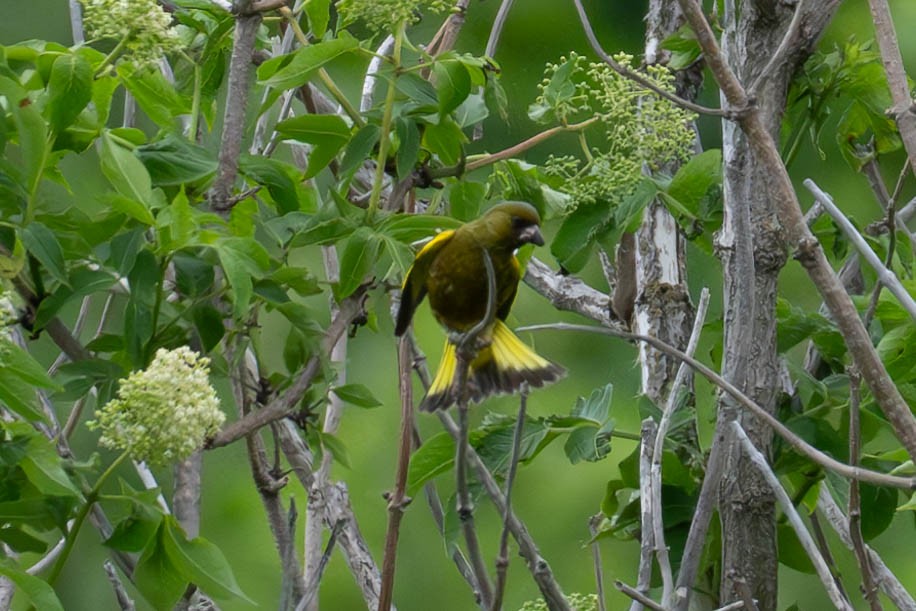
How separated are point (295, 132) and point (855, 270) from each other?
842 mm

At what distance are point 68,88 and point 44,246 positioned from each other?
0.56 feet

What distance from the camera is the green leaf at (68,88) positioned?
1225mm

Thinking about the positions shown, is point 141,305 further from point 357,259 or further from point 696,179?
point 696,179

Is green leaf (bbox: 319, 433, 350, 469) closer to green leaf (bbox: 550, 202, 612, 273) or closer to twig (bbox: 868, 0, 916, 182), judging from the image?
green leaf (bbox: 550, 202, 612, 273)

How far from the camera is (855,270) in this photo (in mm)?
1703

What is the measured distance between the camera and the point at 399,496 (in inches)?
52.6

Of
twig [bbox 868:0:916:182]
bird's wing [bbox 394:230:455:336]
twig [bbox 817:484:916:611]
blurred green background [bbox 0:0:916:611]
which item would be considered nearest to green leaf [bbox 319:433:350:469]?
bird's wing [bbox 394:230:455:336]

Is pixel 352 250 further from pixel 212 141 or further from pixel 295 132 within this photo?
pixel 212 141

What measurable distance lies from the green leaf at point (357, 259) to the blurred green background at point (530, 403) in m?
1.67

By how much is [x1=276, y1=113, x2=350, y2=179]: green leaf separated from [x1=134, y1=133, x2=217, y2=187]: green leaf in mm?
97

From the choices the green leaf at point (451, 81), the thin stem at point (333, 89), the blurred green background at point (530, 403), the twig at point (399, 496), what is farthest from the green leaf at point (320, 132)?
the blurred green background at point (530, 403)

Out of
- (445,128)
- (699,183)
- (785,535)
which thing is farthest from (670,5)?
(785,535)

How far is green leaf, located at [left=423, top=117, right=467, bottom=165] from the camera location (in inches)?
54.8

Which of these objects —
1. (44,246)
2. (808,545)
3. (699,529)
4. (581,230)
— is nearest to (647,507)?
(699,529)
